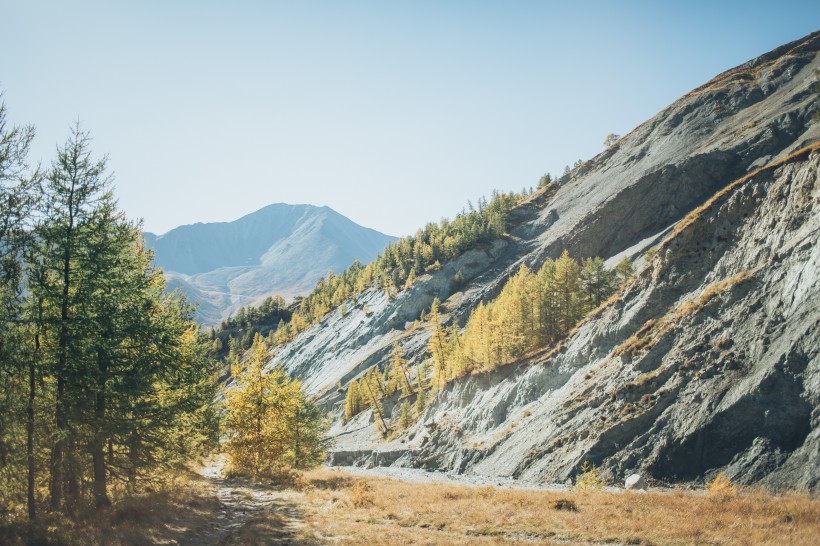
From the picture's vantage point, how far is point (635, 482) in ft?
89.0

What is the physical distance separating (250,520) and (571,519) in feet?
38.9

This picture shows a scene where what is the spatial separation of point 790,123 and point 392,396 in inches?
3909

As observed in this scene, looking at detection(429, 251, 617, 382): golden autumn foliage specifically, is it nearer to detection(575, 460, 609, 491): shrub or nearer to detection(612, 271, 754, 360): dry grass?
detection(612, 271, 754, 360): dry grass

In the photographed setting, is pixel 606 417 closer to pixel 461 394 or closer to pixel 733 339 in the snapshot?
pixel 733 339

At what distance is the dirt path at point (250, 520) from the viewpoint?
1495 centimetres

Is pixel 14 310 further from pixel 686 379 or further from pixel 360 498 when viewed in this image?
pixel 686 379

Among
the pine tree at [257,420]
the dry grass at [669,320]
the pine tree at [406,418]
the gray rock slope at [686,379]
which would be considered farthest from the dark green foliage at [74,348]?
the pine tree at [406,418]

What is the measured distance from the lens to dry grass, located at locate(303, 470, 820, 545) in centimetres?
1382

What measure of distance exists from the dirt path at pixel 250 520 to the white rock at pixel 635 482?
19.3 meters

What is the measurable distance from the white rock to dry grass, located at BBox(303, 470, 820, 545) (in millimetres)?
8738

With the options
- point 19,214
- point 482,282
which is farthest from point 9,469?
point 482,282

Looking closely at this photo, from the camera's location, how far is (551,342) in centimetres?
5634

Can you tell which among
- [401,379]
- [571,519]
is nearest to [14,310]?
[571,519]

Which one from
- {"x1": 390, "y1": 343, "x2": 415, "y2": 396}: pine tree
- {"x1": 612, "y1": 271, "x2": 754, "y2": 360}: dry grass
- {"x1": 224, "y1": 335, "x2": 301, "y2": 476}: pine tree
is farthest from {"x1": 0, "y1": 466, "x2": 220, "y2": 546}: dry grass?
{"x1": 390, "y1": 343, "x2": 415, "y2": 396}: pine tree
